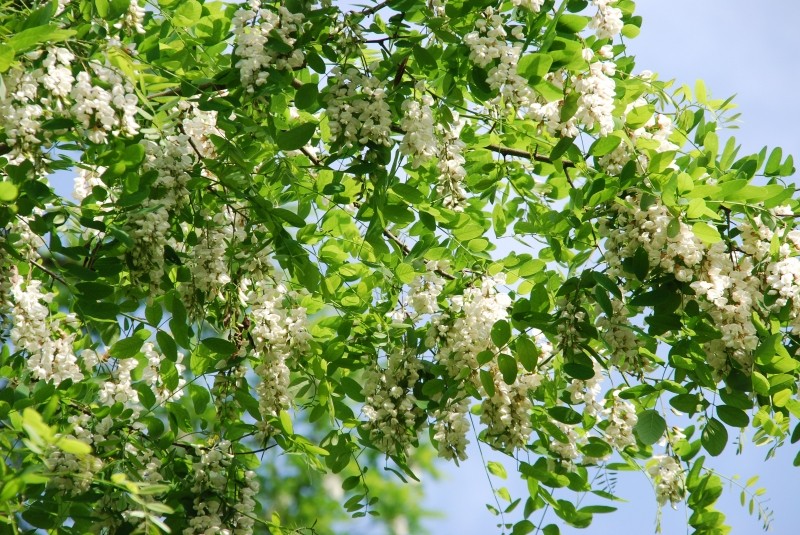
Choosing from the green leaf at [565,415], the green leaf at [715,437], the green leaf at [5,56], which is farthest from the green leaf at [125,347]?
the green leaf at [715,437]

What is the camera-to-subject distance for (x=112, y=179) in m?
2.24

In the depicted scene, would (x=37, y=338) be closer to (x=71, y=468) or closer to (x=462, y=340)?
(x=71, y=468)

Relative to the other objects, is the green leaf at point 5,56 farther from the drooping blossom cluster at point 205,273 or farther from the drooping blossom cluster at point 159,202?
the drooping blossom cluster at point 205,273

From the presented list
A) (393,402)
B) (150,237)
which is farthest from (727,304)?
(150,237)

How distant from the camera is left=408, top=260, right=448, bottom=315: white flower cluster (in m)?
2.60

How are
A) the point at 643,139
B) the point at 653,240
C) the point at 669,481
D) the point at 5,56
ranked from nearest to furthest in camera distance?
the point at 5,56 < the point at 653,240 < the point at 643,139 < the point at 669,481

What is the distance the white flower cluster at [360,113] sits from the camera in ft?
7.07

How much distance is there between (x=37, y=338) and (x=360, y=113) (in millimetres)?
1193

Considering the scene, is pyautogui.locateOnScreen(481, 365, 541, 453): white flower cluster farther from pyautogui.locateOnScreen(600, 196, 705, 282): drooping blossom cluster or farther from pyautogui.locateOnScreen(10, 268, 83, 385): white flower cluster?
pyautogui.locateOnScreen(10, 268, 83, 385): white flower cluster

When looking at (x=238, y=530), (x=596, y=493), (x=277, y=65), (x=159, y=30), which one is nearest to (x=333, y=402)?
(x=238, y=530)

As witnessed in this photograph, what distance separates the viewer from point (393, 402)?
255cm

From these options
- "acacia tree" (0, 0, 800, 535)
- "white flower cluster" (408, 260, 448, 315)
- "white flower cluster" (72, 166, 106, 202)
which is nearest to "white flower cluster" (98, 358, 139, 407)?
"acacia tree" (0, 0, 800, 535)

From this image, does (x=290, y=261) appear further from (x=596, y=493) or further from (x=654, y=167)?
(x=596, y=493)

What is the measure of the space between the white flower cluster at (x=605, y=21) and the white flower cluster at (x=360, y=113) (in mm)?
628
